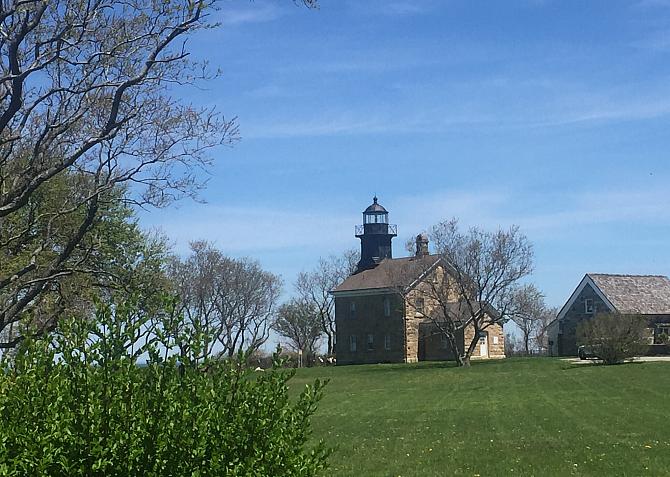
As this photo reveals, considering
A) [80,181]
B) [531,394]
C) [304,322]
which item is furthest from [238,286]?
[80,181]

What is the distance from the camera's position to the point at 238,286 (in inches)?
Result: 2726

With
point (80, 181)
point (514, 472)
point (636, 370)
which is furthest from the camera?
point (636, 370)

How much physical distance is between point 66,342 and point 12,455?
91cm

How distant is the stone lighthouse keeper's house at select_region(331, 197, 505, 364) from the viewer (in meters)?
64.9

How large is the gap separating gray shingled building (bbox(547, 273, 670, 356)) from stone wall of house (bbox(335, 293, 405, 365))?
38.9ft

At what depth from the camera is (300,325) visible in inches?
3221

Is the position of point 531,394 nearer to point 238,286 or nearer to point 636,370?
point 636,370

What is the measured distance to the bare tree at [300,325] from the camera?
81.5m

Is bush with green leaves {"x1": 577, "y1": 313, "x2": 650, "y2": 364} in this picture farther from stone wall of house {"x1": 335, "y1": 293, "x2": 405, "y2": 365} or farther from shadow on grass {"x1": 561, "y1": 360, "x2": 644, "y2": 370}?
stone wall of house {"x1": 335, "y1": 293, "x2": 405, "y2": 365}

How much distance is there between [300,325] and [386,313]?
1519cm

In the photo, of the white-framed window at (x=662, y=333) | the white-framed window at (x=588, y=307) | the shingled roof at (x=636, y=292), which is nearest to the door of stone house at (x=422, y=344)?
the white-framed window at (x=588, y=307)

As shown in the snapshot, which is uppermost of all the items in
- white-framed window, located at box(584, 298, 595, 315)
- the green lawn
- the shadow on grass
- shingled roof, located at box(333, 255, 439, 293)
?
shingled roof, located at box(333, 255, 439, 293)

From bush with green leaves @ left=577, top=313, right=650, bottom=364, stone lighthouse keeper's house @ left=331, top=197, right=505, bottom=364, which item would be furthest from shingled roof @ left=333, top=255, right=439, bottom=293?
bush with green leaves @ left=577, top=313, right=650, bottom=364

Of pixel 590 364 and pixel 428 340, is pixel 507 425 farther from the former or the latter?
pixel 428 340
